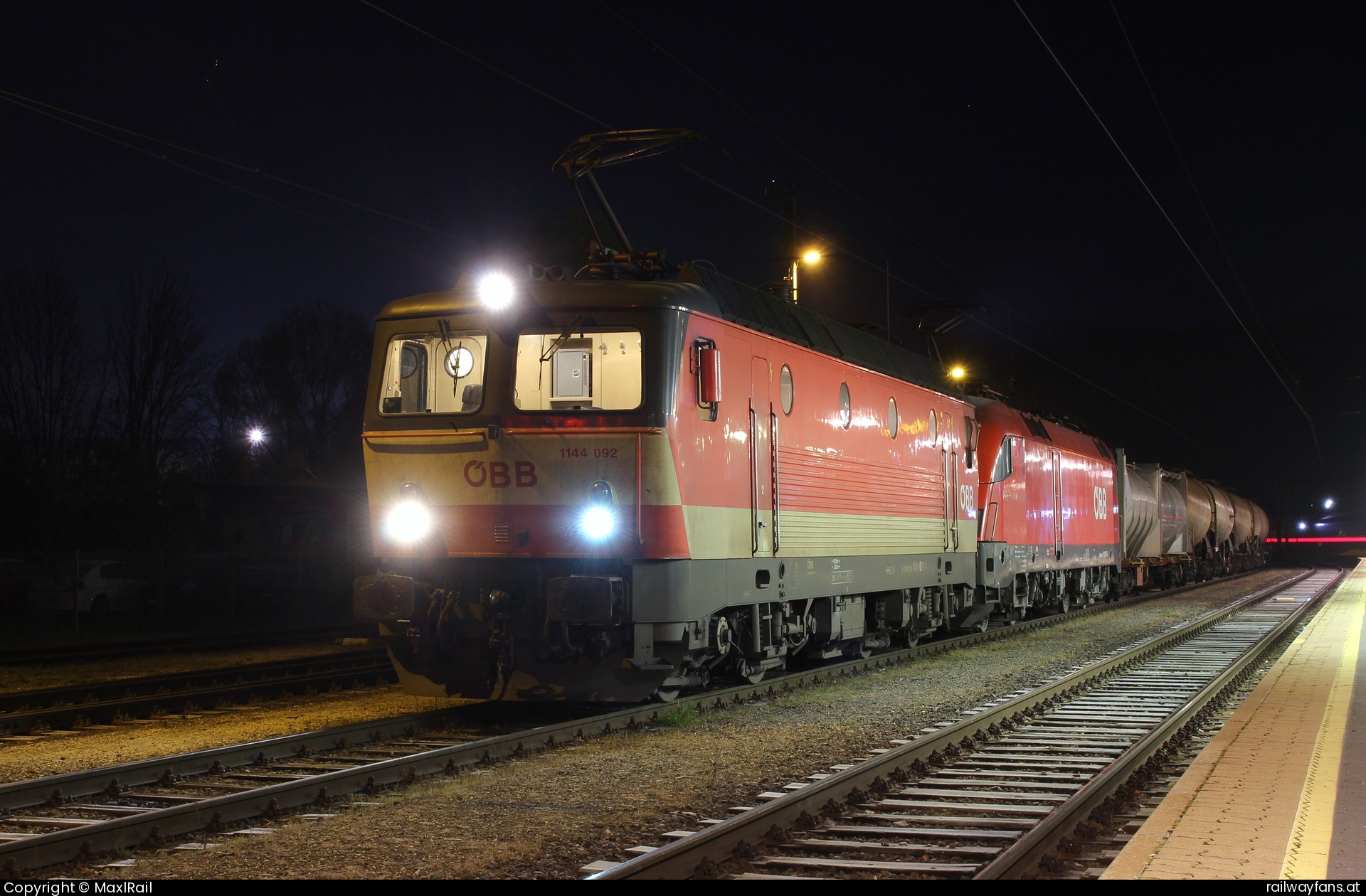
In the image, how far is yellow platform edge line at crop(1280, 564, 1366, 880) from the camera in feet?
19.0

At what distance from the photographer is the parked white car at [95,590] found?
26328mm

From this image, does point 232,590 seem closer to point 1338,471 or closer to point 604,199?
point 604,199

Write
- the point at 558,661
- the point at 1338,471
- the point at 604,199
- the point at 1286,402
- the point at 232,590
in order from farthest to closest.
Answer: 1. the point at 1338,471
2. the point at 1286,402
3. the point at 232,590
4. the point at 604,199
5. the point at 558,661

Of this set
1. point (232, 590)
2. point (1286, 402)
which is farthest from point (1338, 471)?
point (232, 590)

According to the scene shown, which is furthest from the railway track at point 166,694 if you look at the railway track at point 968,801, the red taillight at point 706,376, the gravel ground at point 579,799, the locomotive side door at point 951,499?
the locomotive side door at point 951,499

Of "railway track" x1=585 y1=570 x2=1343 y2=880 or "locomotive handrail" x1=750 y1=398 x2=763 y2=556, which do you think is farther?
"locomotive handrail" x1=750 y1=398 x2=763 y2=556

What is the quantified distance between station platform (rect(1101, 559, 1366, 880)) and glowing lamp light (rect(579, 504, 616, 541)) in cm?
480

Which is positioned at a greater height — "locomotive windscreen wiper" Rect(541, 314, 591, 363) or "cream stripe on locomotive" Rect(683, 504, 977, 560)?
"locomotive windscreen wiper" Rect(541, 314, 591, 363)

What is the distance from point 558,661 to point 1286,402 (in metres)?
128

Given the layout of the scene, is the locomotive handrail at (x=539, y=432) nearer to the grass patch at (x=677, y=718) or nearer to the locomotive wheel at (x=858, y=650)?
the grass patch at (x=677, y=718)

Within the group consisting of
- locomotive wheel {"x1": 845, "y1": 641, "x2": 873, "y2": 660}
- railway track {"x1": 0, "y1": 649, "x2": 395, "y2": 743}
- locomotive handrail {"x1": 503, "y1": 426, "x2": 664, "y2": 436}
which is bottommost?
railway track {"x1": 0, "y1": 649, "x2": 395, "y2": 743}

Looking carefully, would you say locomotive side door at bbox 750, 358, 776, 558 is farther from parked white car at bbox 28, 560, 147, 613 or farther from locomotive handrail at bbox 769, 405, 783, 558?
parked white car at bbox 28, 560, 147, 613

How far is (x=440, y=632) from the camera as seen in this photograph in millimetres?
10523

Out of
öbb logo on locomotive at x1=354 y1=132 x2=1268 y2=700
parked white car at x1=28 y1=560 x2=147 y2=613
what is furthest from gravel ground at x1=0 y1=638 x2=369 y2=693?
parked white car at x1=28 y1=560 x2=147 y2=613
